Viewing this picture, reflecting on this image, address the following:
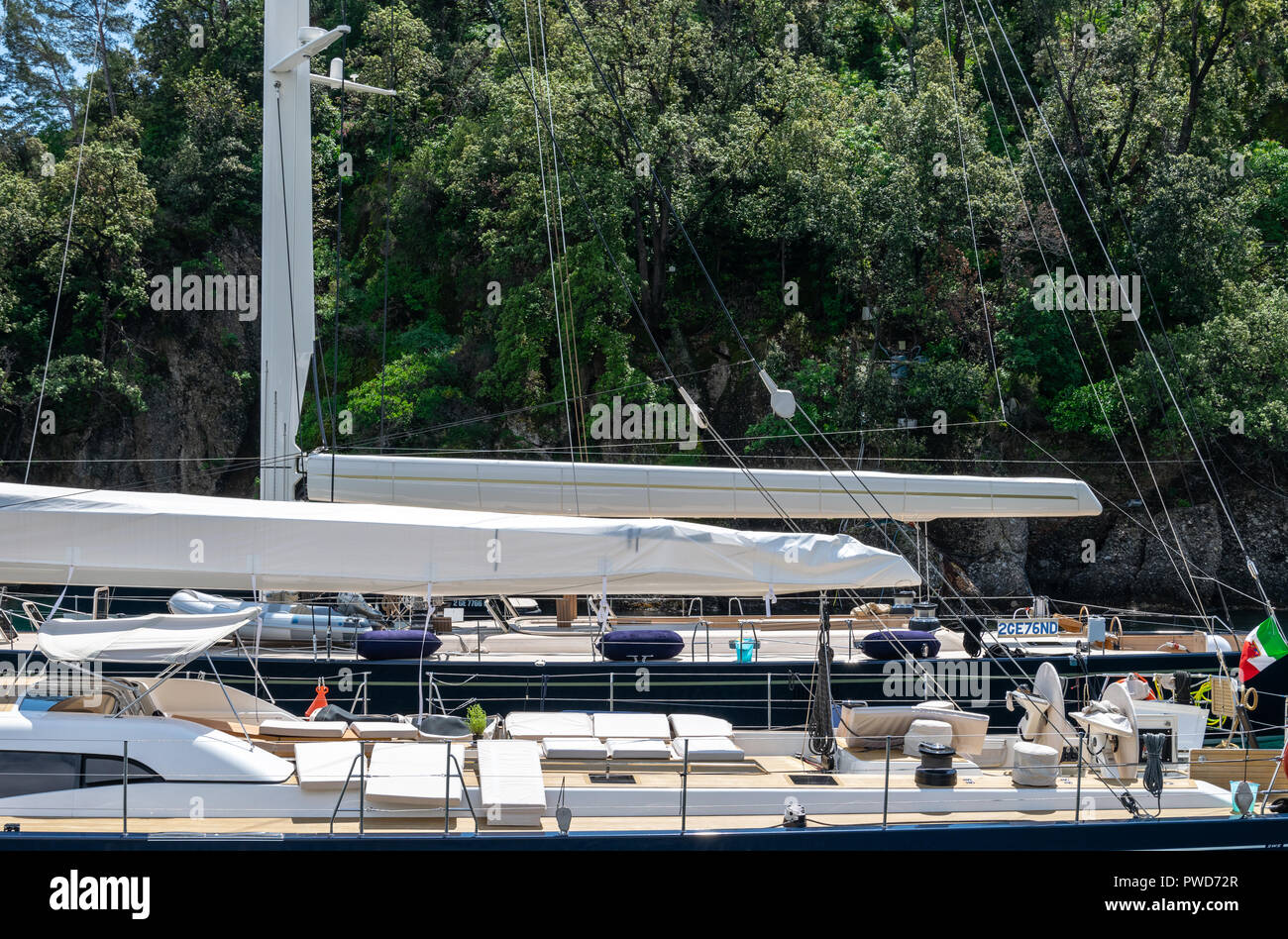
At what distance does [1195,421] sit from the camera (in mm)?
30031

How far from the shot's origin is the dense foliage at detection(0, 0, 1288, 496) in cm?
3209

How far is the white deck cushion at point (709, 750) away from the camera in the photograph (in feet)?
35.0

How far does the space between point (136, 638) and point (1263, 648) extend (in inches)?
478

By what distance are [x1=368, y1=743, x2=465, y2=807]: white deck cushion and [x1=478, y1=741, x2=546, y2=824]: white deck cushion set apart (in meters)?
0.26

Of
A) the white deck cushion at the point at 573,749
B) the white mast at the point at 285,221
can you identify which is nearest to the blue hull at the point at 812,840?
the white deck cushion at the point at 573,749

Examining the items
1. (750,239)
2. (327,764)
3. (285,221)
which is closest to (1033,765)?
(327,764)

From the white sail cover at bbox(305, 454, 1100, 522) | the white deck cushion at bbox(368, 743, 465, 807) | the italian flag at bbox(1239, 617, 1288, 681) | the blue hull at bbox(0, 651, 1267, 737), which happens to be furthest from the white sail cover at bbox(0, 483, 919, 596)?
the italian flag at bbox(1239, 617, 1288, 681)

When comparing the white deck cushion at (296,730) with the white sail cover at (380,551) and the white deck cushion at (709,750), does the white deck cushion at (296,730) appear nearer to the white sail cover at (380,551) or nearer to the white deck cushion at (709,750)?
the white sail cover at (380,551)

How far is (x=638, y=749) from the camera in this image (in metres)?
10.5

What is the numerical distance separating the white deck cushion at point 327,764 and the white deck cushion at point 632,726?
2.33 meters

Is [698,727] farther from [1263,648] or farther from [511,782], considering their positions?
[1263,648]

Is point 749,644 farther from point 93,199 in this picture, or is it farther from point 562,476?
point 93,199
